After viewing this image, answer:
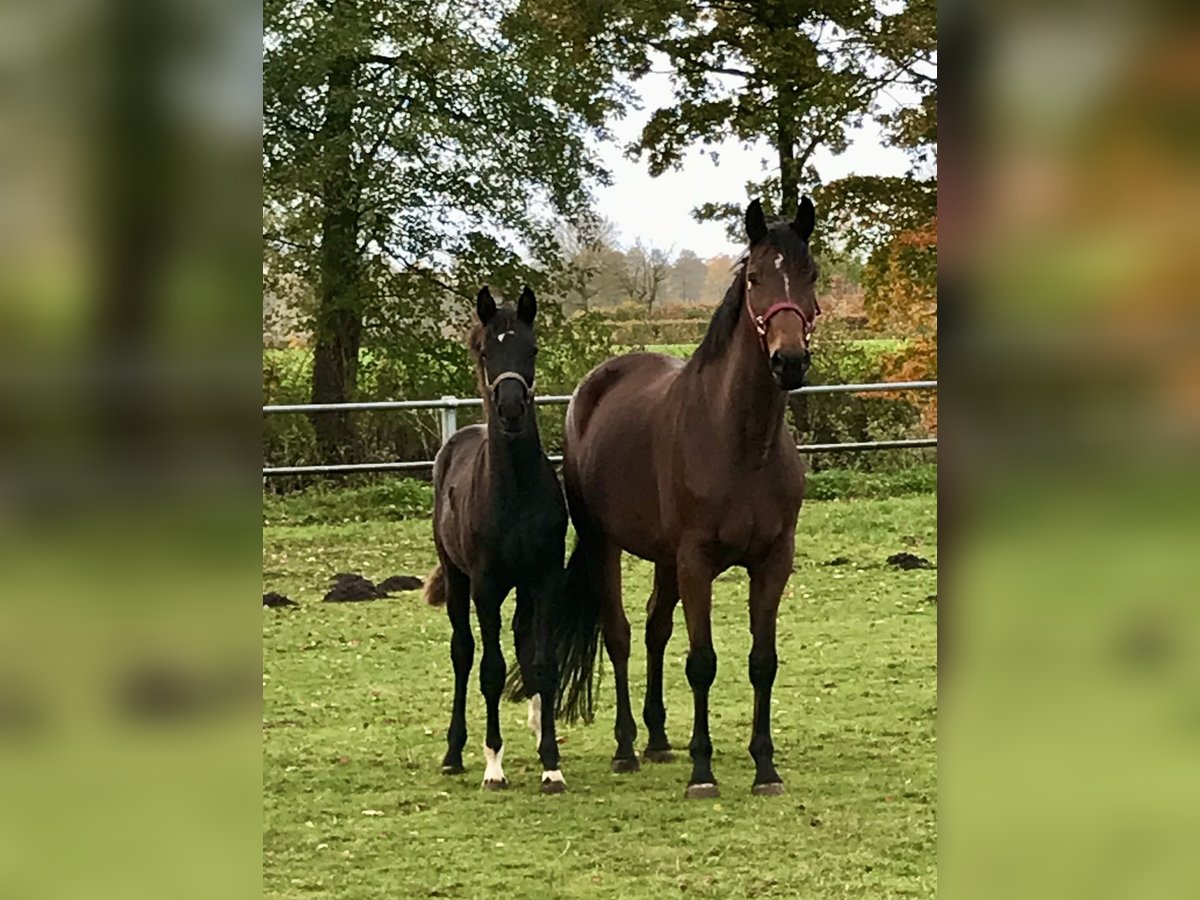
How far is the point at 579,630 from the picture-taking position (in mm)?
4582

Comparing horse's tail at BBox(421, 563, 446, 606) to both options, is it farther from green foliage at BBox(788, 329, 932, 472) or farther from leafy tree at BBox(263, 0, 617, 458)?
leafy tree at BBox(263, 0, 617, 458)

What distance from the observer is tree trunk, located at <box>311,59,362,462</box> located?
11.0 m

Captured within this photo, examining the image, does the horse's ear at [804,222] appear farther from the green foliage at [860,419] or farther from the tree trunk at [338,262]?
the tree trunk at [338,262]

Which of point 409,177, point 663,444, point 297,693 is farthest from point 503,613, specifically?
point 409,177

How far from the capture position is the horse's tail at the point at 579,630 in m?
4.55

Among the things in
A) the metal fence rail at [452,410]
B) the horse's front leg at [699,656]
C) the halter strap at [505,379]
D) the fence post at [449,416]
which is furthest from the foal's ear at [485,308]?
the fence post at [449,416]

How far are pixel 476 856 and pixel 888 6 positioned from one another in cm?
981

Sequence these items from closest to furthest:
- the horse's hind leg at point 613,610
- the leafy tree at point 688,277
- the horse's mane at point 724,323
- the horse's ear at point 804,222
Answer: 1. the horse's ear at point 804,222
2. the horse's mane at point 724,323
3. the horse's hind leg at point 613,610
4. the leafy tree at point 688,277

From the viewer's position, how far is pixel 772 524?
3.98m

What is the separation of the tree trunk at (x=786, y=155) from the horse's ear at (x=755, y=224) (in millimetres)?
7706

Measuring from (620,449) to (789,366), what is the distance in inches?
44.7

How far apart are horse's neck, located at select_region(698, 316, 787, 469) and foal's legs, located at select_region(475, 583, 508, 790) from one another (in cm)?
88
